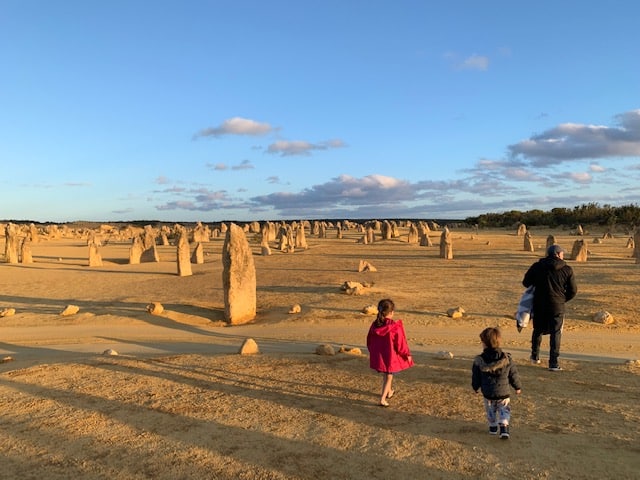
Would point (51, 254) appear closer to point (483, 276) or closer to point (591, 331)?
point (483, 276)

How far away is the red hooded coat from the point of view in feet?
20.7

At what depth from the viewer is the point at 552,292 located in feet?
Result: 24.8

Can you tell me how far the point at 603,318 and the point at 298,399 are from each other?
356 inches

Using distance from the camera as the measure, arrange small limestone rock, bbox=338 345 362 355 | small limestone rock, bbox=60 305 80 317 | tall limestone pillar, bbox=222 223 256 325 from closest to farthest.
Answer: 1. small limestone rock, bbox=338 345 362 355
2. tall limestone pillar, bbox=222 223 256 325
3. small limestone rock, bbox=60 305 80 317

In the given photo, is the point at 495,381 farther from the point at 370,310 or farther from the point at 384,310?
the point at 370,310

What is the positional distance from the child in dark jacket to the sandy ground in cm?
21

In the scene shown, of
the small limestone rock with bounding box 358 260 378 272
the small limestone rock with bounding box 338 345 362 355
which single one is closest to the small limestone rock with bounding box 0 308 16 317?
the small limestone rock with bounding box 338 345 362 355

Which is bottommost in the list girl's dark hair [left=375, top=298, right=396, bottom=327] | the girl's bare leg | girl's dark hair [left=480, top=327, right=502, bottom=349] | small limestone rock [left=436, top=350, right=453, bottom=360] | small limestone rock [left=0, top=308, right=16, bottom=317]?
small limestone rock [left=0, top=308, right=16, bottom=317]

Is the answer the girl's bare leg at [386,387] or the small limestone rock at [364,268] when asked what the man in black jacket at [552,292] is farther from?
the small limestone rock at [364,268]

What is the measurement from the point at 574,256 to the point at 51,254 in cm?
3425

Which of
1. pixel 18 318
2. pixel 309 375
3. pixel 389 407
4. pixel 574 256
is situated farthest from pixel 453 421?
pixel 574 256

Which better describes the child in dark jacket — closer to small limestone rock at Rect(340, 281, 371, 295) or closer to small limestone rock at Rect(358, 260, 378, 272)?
small limestone rock at Rect(340, 281, 371, 295)

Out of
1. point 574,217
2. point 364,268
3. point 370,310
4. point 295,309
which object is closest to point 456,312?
point 370,310

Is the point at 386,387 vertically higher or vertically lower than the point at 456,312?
higher
